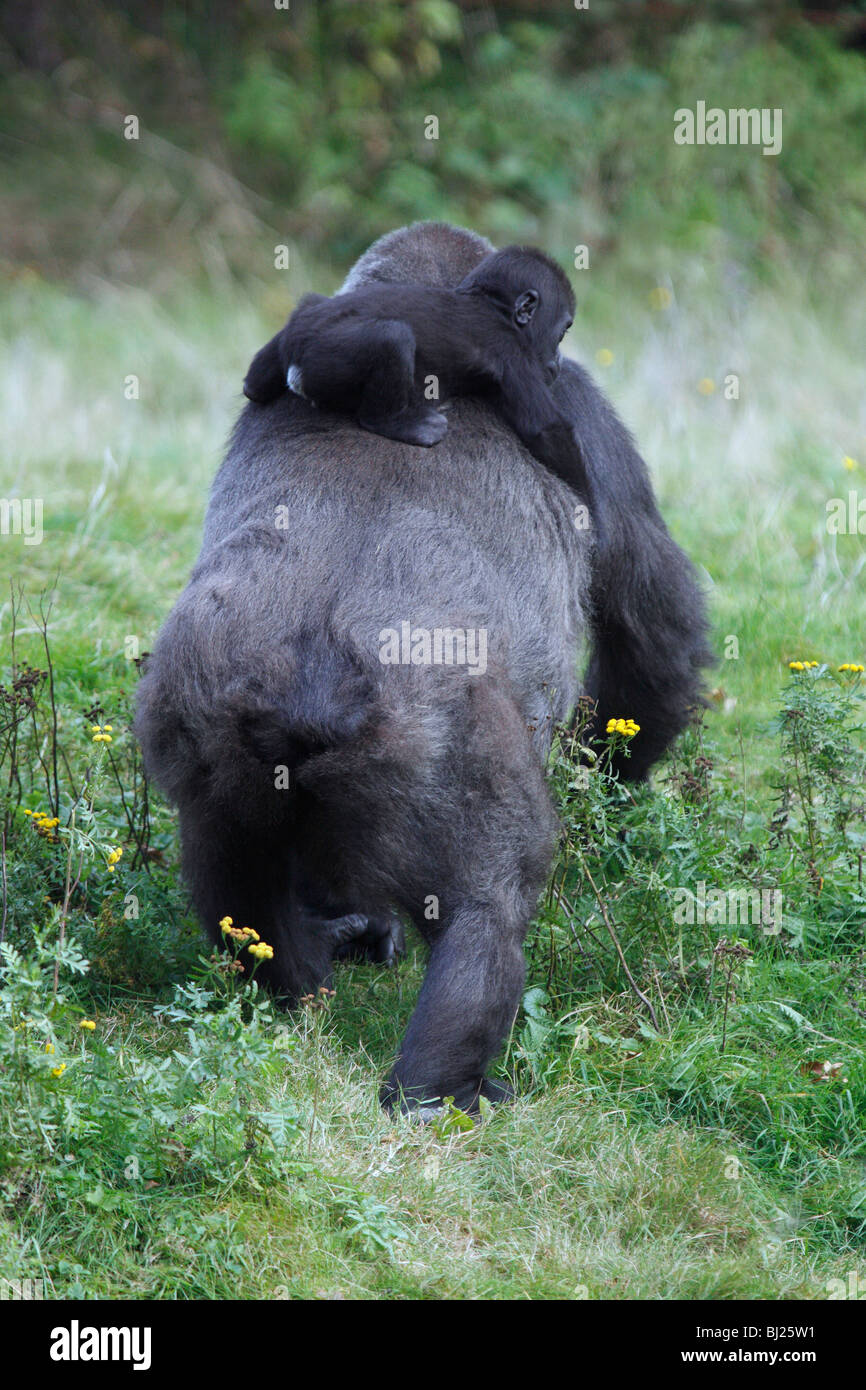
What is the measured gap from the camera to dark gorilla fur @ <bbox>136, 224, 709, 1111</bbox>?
317 cm

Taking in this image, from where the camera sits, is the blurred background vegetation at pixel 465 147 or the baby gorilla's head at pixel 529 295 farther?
the blurred background vegetation at pixel 465 147

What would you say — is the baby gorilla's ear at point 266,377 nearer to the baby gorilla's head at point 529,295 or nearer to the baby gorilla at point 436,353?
the baby gorilla at point 436,353

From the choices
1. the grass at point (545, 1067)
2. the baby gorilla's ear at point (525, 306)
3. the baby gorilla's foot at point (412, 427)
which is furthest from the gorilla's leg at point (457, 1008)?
the baby gorilla's ear at point (525, 306)

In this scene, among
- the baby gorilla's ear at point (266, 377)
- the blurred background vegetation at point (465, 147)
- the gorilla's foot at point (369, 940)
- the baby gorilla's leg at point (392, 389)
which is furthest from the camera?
the blurred background vegetation at point (465, 147)

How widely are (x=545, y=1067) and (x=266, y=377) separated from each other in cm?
185

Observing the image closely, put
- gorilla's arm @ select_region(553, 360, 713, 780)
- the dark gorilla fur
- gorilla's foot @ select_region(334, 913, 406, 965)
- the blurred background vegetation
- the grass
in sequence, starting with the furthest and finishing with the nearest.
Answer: the blurred background vegetation → gorilla's foot @ select_region(334, 913, 406, 965) → gorilla's arm @ select_region(553, 360, 713, 780) → the dark gorilla fur → the grass

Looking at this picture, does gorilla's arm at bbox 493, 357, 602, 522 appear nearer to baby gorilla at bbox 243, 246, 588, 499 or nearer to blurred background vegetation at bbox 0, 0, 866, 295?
baby gorilla at bbox 243, 246, 588, 499

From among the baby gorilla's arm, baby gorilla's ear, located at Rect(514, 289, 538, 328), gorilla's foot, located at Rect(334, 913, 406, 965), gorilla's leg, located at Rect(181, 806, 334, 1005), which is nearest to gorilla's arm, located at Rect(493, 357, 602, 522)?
the baby gorilla's arm

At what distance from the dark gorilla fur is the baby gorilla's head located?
248 millimetres

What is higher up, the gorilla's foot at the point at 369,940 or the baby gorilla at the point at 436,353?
the baby gorilla at the point at 436,353

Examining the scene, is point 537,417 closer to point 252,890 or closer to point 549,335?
point 549,335

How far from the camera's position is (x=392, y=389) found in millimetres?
3580

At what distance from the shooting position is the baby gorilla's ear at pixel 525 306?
12.8 ft

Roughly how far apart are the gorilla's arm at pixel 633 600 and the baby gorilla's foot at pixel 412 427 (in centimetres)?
45
